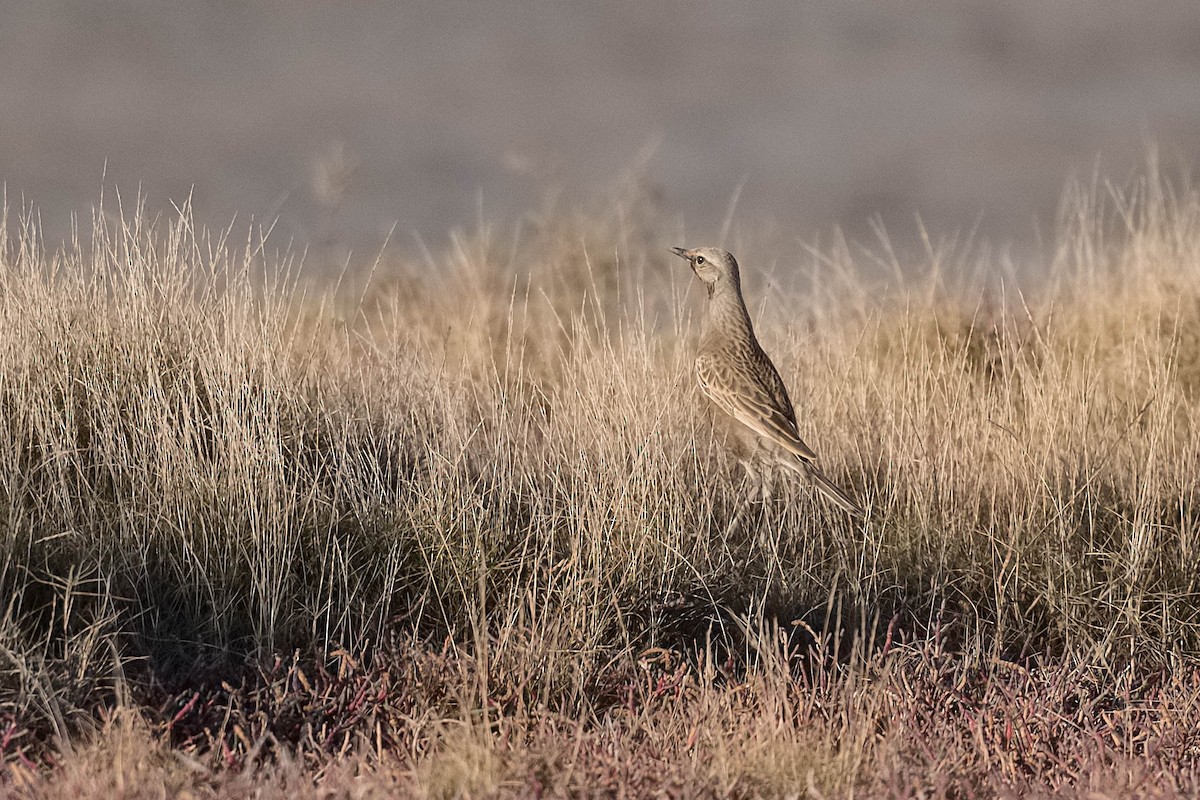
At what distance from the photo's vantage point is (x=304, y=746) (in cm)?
331

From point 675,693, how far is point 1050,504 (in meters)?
2.12

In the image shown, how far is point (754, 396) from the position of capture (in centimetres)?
499

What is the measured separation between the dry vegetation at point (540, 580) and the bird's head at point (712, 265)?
24 cm

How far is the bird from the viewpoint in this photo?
4961 mm

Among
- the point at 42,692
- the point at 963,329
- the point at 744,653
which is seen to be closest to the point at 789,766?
the point at 744,653

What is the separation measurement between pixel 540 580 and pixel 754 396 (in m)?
1.23

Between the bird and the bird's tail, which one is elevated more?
the bird

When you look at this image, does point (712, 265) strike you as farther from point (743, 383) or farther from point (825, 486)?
point (825, 486)

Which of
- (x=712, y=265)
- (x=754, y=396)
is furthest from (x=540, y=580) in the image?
(x=712, y=265)

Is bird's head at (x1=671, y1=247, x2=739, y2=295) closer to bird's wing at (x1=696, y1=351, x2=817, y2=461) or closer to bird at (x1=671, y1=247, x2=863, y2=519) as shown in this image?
bird at (x1=671, y1=247, x2=863, y2=519)

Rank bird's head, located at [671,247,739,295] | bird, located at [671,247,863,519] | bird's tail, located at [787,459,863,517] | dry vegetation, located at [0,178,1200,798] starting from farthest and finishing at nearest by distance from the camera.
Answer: bird's head, located at [671,247,739,295], bird, located at [671,247,863,519], bird's tail, located at [787,459,863,517], dry vegetation, located at [0,178,1200,798]

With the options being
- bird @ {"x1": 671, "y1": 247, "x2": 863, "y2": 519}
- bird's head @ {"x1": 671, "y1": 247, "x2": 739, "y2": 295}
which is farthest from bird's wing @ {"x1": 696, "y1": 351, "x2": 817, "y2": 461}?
bird's head @ {"x1": 671, "y1": 247, "x2": 739, "y2": 295}

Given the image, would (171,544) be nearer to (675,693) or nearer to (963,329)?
(675,693)

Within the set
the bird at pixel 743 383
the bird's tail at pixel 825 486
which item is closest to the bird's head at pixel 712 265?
the bird at pixel 743 383
